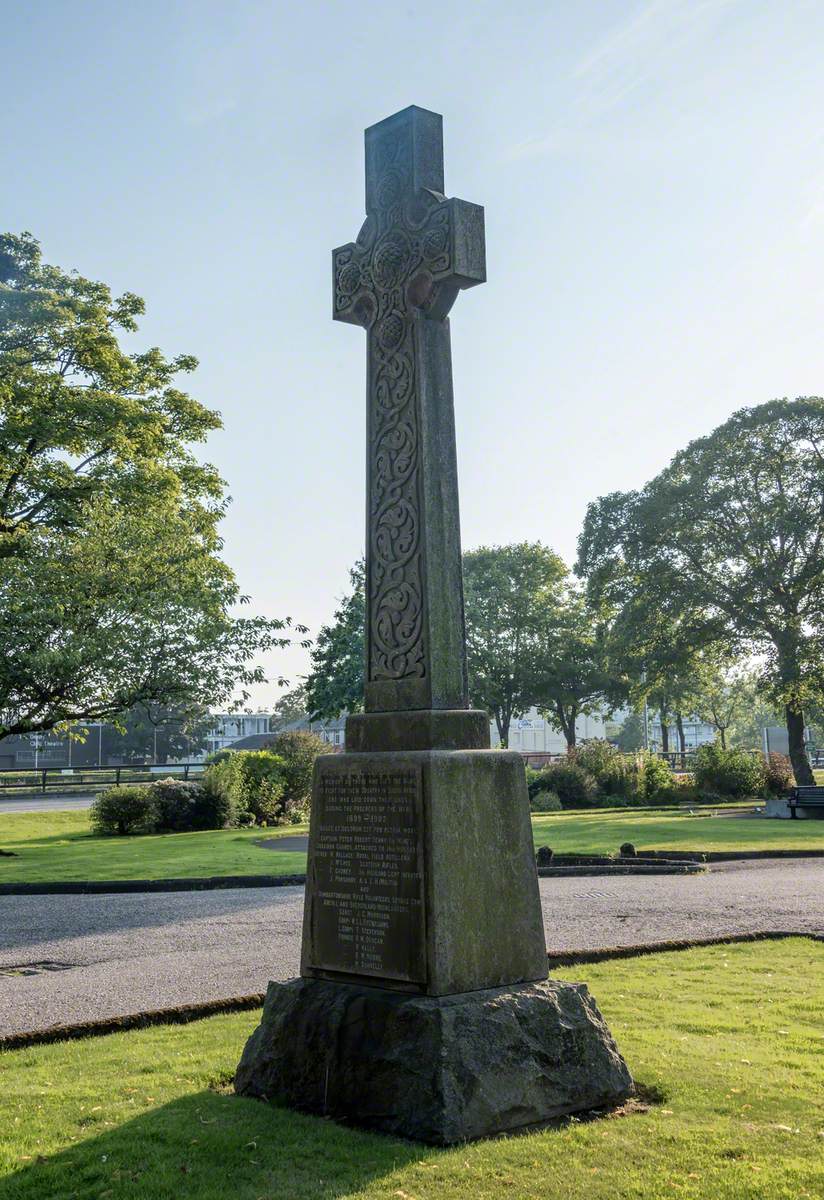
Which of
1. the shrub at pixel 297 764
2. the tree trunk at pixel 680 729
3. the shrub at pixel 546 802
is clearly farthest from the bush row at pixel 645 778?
the tree trunk at pixel 680 729

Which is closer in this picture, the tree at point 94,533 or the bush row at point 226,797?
the tree at point 94,533

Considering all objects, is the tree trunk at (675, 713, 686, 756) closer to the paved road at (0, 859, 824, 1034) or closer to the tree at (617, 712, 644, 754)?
the tree at (617, 712, 644, 754)

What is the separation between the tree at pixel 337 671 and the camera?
36188 millimetres

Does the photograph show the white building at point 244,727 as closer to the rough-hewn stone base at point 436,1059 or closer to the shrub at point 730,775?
the shrub at point 730,775

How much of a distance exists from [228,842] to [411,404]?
18.5 meters

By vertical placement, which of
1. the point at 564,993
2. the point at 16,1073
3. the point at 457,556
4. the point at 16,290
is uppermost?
the point at 16,290

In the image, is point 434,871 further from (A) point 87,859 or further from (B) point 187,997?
(A) point 87,859

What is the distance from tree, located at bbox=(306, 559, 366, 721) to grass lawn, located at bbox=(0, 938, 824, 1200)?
2887cm

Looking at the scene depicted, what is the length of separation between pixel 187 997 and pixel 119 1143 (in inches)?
144

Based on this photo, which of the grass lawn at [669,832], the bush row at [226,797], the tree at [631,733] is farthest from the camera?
the tree at [631,733]

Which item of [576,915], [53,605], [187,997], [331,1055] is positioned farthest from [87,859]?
[331,1055]

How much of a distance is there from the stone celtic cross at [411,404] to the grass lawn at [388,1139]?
7.19ft

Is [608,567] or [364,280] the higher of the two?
[608,567]

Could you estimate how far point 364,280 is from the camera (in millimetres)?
6879
